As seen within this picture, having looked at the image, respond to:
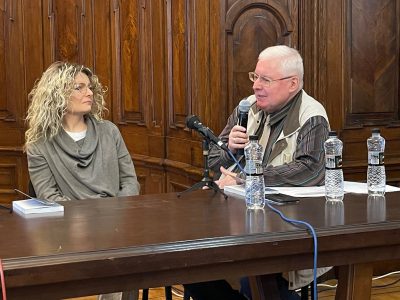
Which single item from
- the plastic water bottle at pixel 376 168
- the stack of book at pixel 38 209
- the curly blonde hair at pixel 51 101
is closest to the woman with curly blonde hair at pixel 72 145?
the curly blonde hair at pixel 51 101

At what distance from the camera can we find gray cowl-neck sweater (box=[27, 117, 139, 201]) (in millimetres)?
3566

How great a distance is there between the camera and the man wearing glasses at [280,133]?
3.23m

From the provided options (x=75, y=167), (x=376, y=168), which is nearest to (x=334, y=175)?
(x=376, y=168)

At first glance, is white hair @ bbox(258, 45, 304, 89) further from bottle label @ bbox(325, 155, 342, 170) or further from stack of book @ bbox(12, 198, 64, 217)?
stack of book @ bbox(12, 198, 64, 217)

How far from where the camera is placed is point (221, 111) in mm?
4391

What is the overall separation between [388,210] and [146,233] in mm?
885

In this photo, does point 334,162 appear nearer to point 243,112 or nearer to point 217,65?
point 243,112

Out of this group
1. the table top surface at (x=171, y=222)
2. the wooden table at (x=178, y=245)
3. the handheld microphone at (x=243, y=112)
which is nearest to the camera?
the wooden table at (x=178, y=245)

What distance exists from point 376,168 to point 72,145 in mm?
1492

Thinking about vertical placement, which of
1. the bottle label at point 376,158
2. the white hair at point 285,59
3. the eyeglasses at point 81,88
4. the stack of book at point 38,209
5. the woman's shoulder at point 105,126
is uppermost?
the white hair at point 285,59

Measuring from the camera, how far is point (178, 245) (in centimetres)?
207

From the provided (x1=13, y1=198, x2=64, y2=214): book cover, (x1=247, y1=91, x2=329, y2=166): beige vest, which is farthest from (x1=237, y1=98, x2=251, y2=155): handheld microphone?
(x1=13, y1=198, x2=64, y2=214): book cover

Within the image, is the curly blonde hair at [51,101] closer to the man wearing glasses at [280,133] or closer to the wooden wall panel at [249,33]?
the man wearing glasses at [280,133]

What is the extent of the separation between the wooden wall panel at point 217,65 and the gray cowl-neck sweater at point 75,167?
94 centimetres
